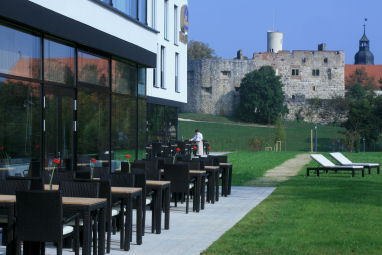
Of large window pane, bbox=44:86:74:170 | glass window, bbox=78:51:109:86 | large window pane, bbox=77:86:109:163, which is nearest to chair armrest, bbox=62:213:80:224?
large window pane, bbox=44:86:74:170

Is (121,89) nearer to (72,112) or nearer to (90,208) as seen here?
(72,112)

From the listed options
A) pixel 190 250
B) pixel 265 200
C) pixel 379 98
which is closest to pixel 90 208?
pixel 190 250

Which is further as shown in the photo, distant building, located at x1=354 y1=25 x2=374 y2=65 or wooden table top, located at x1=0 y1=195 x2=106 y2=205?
distant building, located at x1=354 y1=25 x2=374 y2=65

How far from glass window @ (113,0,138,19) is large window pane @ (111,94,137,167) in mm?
1886

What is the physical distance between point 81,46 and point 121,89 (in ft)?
7.93

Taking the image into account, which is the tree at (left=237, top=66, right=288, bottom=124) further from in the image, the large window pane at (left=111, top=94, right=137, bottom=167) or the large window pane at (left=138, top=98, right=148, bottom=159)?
the large window pane at (left=111, top=94, right=137, bottom=167)

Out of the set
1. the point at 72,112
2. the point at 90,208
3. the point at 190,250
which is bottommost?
the point at 190,250

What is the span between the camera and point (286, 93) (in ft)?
266

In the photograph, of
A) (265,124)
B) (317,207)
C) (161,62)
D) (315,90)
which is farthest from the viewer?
(315,90)

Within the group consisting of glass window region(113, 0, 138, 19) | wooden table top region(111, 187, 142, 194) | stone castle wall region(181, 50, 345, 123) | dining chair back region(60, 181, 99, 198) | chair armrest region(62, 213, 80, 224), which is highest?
stone castle wall region(181, 50, 345, 123)

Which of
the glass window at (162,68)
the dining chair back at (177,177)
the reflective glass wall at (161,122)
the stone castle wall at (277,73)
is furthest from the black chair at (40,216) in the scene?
the stone castle wall at (277,73)

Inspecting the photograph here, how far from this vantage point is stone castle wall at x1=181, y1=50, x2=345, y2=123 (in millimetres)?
77250

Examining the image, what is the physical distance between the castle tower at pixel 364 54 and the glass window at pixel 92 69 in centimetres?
10398

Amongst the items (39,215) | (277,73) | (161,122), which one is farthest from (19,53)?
(277,73)
